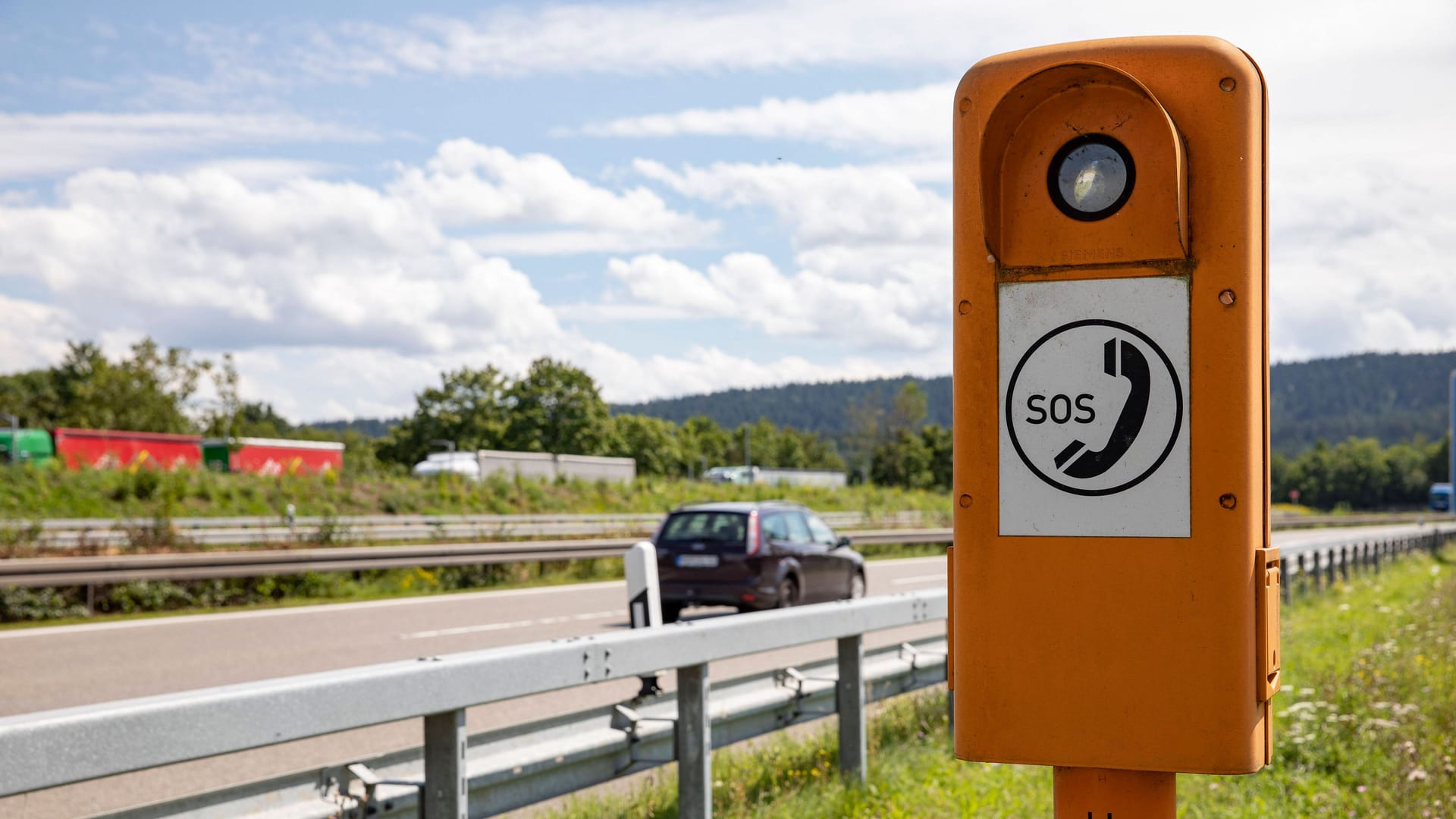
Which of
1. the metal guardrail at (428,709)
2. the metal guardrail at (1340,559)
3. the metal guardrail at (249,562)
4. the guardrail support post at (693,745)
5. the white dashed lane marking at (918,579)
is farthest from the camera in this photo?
the white dashed lane marking at (918,579)

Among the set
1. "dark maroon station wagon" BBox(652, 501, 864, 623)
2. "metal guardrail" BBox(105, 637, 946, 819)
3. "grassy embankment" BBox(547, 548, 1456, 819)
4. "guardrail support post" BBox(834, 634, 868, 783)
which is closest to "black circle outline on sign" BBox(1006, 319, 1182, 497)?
"metal guardrail" BBox(105, 637, 946, 819)

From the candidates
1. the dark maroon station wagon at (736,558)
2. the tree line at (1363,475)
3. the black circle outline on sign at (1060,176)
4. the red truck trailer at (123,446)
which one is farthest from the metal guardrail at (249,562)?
the tree line at (1363,475)

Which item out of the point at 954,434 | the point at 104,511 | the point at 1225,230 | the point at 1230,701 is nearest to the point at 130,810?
the point at 954,434

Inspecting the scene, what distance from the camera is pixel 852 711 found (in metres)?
5.65

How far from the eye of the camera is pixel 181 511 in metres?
31.2

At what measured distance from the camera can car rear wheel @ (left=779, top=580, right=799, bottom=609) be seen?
16.1 meters

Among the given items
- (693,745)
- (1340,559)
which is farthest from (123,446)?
(693,745)

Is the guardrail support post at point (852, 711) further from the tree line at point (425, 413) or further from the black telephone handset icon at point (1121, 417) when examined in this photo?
the tree line at point (425, 413)

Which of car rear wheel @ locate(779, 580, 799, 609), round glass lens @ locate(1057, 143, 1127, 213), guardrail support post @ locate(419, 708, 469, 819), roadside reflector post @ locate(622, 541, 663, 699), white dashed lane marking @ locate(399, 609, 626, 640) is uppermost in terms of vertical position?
round glass lens @ locate(1057, 143, 1127, 213)

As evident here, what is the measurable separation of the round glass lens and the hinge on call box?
622mm

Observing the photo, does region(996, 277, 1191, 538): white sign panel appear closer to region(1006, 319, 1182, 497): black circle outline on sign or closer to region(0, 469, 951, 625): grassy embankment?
region(1006, 319, 1182, 497): black circle outline on sign

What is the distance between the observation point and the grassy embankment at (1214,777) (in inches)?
204

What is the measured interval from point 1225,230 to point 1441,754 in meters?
5.02

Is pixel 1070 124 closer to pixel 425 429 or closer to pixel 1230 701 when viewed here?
pixel 1230 701
